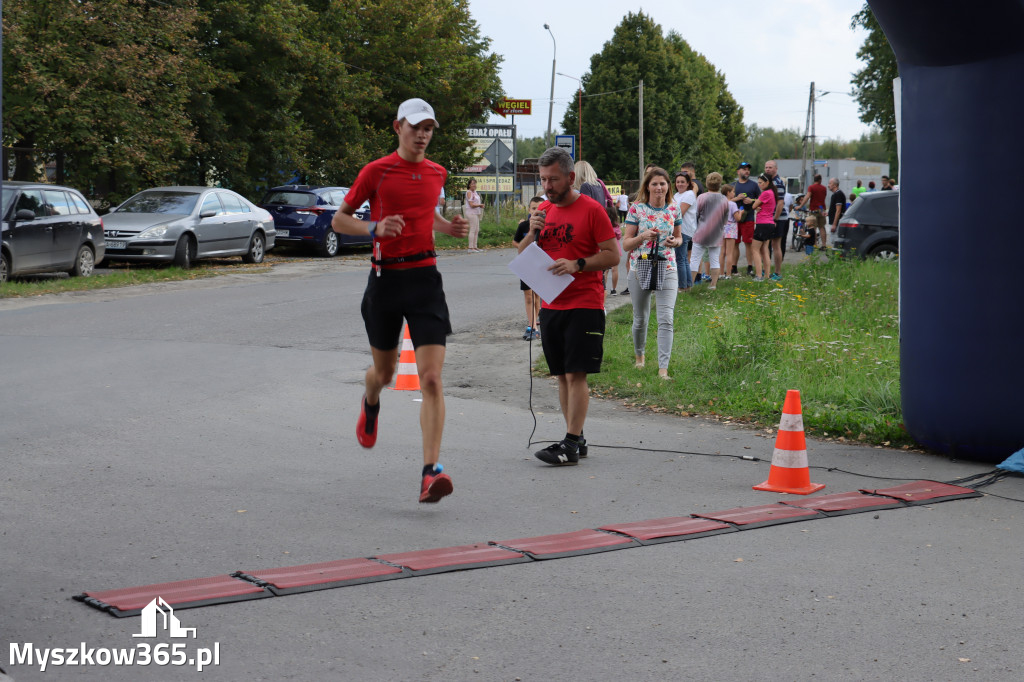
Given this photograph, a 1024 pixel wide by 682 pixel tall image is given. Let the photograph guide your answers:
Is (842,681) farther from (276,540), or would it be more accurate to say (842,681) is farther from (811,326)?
(811,326)

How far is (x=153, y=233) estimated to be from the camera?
2103cm

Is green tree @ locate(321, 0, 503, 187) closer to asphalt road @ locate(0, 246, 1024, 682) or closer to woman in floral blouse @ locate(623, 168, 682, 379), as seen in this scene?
woman in floral blouse @ locate(623, 168, 682, 379)

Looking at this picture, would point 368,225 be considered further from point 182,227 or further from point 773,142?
point 773,142

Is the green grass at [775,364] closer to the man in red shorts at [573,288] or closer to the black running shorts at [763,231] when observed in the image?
the man in red shorts at [573,288]

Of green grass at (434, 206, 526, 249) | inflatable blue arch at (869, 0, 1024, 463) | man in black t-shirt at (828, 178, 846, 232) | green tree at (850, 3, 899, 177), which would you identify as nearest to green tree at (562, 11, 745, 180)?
green tree at (850, 3, 899, 177)

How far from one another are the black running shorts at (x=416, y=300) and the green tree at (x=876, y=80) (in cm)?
3724

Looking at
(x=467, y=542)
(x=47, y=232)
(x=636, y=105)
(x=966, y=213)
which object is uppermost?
(x=636, y=105)

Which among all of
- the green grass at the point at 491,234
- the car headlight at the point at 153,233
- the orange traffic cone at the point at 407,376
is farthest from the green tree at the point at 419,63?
the orange traffic cone at the point at 407,376

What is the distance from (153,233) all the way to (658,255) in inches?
541

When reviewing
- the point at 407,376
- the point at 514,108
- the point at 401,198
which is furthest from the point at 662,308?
the point at 514,108

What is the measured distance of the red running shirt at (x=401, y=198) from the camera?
6027 mm

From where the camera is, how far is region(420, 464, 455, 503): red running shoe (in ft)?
19.2

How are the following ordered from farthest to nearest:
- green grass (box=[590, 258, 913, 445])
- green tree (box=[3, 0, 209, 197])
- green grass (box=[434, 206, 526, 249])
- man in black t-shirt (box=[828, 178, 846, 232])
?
green grass (box=[434, 206, 526, 249])
man in black t-shirt (box=[828, 178, 846, 232])
green tree (box=[3, 0, 209, 197])
green grass (box=[590, 258, 913, 445])

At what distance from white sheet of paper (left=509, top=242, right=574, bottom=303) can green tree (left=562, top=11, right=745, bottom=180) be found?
61.6m
